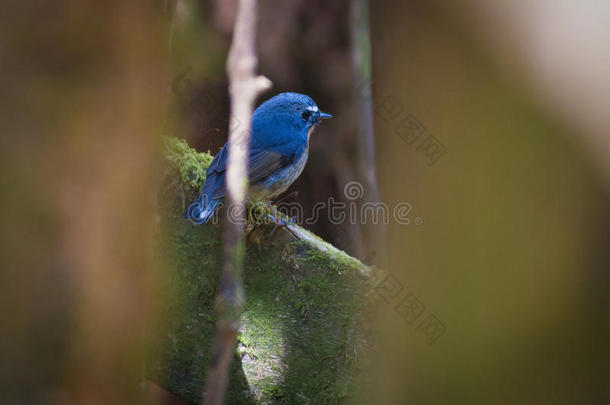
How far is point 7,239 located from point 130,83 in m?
0.45

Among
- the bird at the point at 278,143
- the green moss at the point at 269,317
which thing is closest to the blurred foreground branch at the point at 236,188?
the green moss at the point at 269,317

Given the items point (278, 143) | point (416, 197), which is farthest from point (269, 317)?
point (278, 143)

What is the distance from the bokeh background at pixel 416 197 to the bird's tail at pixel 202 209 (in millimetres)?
522

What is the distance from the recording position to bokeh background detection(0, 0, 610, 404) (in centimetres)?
137

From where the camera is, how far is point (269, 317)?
273 centimetres

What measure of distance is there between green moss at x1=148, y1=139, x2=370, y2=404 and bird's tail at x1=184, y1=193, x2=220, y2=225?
56 mm

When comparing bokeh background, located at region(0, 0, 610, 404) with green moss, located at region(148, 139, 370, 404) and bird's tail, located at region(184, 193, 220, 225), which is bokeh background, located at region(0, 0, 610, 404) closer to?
green moss, located at region(148, 139, 370, 404)

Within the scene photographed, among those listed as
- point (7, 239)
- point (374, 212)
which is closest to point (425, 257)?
point (7, 239)

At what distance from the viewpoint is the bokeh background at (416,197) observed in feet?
4.48

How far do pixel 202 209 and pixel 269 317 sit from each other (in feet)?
1.93

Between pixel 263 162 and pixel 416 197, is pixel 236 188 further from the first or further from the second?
pixel 263 162

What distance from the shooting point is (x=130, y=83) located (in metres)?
1.43

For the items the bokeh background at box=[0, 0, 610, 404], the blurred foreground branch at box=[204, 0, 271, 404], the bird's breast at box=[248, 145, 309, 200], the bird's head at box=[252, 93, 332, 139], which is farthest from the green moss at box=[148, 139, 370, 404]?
the blurred foreground branch at box=[204, 0, 271, 404]

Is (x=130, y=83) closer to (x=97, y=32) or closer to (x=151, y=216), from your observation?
(x=97, y=32)
